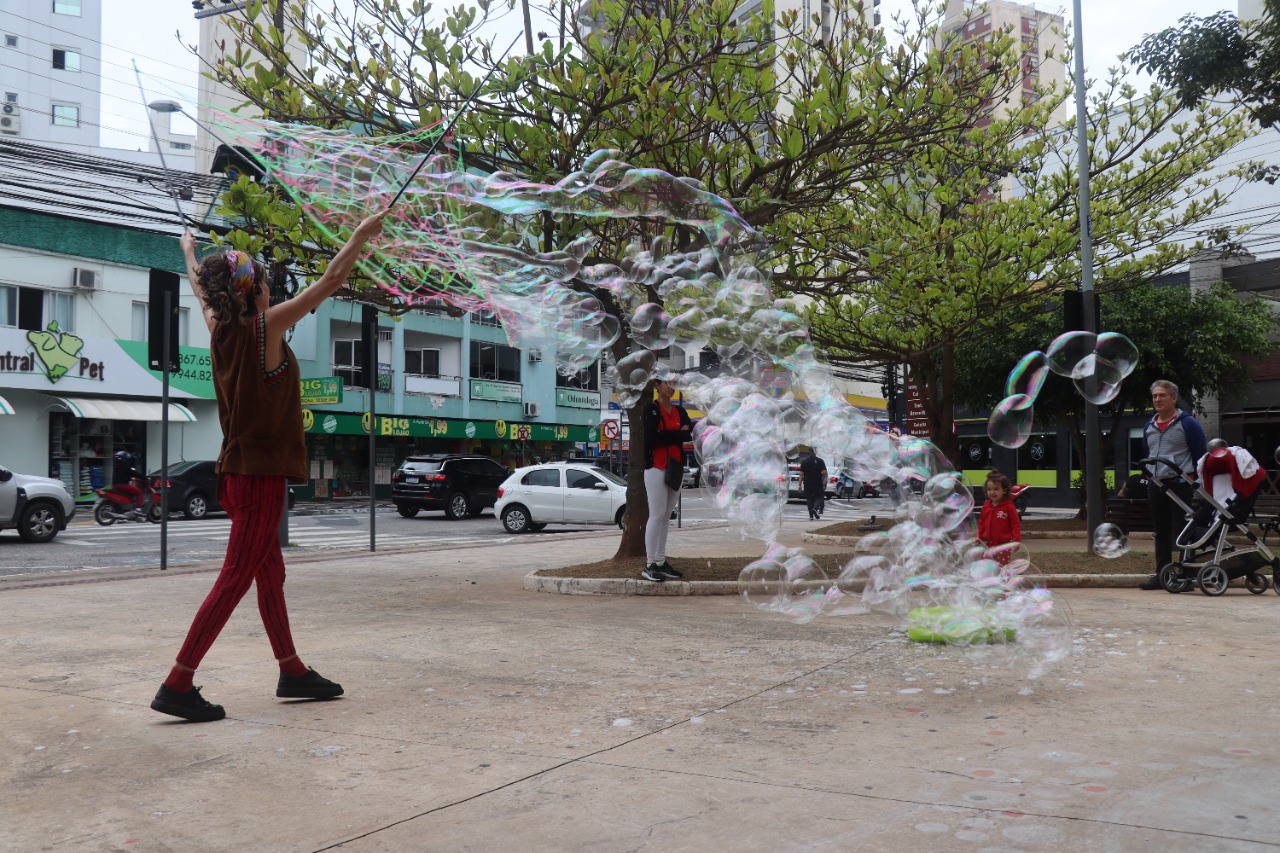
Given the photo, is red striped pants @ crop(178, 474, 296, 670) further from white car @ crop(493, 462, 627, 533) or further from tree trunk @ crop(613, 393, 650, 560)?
white car @ crop(493, 462, 627, 533)

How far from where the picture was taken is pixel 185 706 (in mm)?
4289

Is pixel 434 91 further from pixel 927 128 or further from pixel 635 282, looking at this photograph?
pixel 927 128

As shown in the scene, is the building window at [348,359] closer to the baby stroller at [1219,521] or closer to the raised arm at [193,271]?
the baby stroller at [1219,521]

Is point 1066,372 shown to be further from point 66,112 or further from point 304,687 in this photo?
point 66,112

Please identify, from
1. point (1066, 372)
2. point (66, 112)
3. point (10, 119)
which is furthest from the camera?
point (66, 112)

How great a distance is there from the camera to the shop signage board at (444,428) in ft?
120

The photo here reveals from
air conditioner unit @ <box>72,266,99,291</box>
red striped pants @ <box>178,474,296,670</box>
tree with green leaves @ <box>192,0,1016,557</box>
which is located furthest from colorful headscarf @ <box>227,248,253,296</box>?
air conditioner unit @ <box>72,266,99,291</box>

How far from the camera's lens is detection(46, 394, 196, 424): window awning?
93.7 feet

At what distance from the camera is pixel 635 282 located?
25.0ft

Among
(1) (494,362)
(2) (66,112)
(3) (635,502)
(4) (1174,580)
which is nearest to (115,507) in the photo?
(3) (635,502)

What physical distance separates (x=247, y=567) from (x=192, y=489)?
71.4 ft

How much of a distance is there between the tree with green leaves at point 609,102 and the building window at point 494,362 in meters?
33.8

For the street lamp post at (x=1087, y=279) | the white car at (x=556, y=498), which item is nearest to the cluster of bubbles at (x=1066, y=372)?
the street lamp post at (x=1087, y=279)

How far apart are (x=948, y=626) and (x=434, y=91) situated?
605cm
